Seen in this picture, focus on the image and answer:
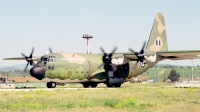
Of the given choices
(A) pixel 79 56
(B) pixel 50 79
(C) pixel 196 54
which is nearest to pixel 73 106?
(B) pixel 50 79

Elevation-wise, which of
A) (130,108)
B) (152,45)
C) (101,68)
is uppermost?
(152,45)

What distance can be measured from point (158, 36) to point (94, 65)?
47.9 feet

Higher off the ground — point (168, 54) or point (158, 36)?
point (158, 36)

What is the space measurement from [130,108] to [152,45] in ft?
119

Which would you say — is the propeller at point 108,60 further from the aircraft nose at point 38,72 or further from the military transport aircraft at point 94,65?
the aircraft nose at point 38,72

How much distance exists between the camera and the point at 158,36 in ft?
195

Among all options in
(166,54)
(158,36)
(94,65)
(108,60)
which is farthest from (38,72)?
(158,36)

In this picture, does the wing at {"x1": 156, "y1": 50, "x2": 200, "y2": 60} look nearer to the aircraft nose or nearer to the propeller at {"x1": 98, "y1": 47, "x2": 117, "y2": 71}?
the propeller at {"x1": 98, "y1": 47, "x2": 117, "y2": 71}

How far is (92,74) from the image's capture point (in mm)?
50188

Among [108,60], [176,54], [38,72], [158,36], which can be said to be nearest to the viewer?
[38,72]

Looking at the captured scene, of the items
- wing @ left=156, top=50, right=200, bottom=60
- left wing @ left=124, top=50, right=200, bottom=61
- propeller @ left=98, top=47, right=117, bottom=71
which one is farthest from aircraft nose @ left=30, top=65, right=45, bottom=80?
wing @ left=156, top=50, right=200, bottom=60

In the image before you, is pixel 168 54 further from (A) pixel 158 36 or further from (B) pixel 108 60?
(A) pixel 158 36

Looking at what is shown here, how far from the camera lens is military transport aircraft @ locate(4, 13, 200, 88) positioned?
4606 centimetres

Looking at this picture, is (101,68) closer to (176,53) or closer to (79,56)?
(79,56)
